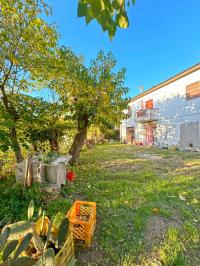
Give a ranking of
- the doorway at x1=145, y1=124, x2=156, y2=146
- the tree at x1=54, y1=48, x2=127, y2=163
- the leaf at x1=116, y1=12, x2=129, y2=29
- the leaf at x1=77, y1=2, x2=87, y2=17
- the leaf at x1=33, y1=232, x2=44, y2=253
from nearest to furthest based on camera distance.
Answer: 1. the leaf at x1=77, y1=2, x2=87, y2=17
2. the leaf at x1=116, y1=12, x2=129, y2=29
3. the leaf at x1=33, y1=232, x2=44, y2=253
4. the tree at x1=54, y1=48, x2=127, y2=163
5. the doorway at x1=145, y1=124, x2=156, y2=146

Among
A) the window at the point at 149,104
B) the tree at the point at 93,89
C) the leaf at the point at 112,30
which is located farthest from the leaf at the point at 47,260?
the window at the point at 149,104

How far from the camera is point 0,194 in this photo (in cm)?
345

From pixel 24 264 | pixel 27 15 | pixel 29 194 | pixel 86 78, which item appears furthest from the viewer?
pixel 86 78

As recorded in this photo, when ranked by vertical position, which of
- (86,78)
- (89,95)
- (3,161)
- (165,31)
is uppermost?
(165,31)

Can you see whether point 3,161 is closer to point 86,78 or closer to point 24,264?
point 86,78

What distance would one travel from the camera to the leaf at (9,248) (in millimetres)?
1460

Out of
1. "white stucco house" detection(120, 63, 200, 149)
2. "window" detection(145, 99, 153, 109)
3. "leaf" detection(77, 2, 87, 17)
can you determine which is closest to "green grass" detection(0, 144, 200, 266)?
"leaf" detection(77, 2, 87, 17)

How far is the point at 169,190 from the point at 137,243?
6.75 ft

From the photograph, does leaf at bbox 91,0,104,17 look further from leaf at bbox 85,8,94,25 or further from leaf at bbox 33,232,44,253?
leaf at bbox 33,232,44,253

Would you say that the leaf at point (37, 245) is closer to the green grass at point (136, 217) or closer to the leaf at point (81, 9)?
the green grass at point (136, 217)

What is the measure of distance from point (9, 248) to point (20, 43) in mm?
4360

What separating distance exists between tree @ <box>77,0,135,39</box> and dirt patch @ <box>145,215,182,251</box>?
2641mm

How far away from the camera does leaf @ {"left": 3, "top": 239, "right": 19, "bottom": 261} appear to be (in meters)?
1.46

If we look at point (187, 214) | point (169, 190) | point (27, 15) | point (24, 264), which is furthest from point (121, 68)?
point (24, 264)
